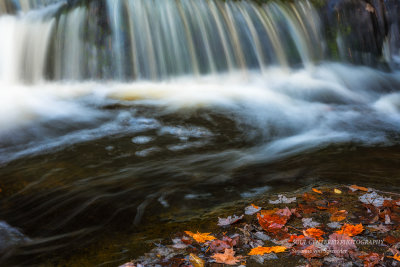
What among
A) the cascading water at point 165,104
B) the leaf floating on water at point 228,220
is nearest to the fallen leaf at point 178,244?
the leaf floating on water at point 228,220

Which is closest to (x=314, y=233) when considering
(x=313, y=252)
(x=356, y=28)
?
(x=313, y=252)

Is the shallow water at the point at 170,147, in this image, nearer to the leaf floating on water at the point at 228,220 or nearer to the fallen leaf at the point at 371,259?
the leaf floating on water at the point at 228,220

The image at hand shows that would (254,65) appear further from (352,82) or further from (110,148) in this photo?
(110,148)

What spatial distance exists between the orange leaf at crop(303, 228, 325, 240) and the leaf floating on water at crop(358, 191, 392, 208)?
0.63 meters

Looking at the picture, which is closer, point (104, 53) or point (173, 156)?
point (173, 156)

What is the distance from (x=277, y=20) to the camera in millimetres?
9289

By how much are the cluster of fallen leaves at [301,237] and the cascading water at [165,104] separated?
1.76 feet

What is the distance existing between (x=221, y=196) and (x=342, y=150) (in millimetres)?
2068

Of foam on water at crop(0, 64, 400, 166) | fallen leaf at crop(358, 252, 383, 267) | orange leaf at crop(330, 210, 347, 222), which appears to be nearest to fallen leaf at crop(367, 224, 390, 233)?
orange leaf at crop(330, 210, 347, 222)

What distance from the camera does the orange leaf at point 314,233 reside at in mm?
2198

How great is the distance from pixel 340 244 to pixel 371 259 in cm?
18

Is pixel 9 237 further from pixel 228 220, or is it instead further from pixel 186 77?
pixel 186 77

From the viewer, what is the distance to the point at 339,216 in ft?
7.93

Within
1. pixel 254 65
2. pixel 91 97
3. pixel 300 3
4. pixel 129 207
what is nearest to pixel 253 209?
pixel 129 207
